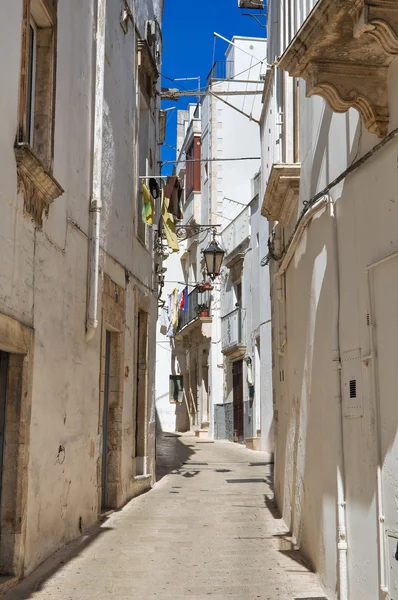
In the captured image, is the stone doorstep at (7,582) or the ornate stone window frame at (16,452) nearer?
the stone doorstep at (7,582)

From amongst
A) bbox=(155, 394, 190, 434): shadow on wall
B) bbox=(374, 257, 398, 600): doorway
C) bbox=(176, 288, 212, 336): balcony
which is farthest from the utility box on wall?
bbox=(155, 394, 190, 434): shadow on wall

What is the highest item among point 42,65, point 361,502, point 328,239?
point 42,65

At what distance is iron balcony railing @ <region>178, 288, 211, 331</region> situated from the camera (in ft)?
91.6

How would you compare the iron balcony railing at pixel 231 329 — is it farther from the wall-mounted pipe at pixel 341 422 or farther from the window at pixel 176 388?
the wall-mounted pipe at pixel 341 422

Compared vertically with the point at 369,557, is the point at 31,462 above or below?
above

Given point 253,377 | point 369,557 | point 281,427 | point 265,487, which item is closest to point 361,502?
point 369,557

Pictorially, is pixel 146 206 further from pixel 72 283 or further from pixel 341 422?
pixel 341 422

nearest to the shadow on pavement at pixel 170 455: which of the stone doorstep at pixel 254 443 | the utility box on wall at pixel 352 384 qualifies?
the stone doorstep at pixel 254 443

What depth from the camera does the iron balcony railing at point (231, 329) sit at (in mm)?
23406

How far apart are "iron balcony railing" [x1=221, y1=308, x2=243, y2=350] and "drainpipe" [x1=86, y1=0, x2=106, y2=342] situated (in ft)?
47.7

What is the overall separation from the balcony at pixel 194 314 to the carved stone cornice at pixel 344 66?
2250cm

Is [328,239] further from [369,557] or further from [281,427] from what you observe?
[281,427]

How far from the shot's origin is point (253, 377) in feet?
70.6

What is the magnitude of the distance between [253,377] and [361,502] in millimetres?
16430
